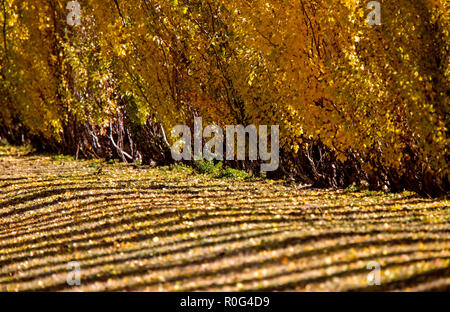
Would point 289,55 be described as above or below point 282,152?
above

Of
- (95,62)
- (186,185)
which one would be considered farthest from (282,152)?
(95,62)

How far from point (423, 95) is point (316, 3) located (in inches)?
105

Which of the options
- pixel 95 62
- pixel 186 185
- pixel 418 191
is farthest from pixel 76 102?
pixel 418 191

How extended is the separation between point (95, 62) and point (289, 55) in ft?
23.2

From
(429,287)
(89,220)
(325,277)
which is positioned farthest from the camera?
(89,220)

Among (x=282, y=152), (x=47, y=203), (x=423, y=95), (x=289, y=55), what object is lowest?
(x=47, y=203)

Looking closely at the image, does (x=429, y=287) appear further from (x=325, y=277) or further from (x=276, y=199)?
(x=276, y=199)

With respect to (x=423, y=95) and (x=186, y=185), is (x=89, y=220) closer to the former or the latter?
(x=186, y=185)

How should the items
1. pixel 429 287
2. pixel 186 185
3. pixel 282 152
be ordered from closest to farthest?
pixel 429 287
pixel 186 185
pixel 282 152

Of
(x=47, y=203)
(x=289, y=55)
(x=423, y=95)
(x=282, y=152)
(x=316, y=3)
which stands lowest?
(x=47, y=203)

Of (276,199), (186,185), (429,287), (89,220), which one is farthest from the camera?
(186,185)

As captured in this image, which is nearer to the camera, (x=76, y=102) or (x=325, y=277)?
(x=325, y=277)

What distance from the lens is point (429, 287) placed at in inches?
157

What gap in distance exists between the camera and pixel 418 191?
9.54 meters
